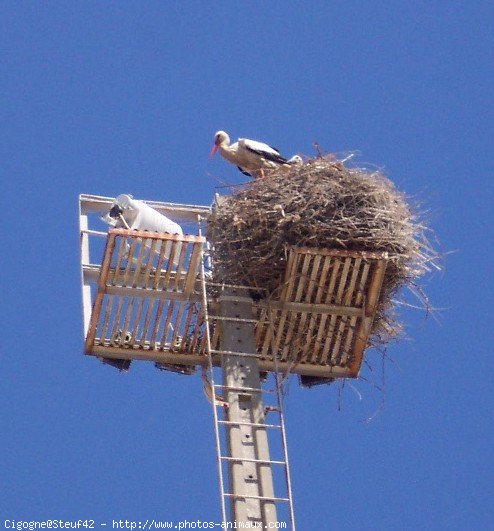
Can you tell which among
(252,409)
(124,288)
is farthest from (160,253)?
(252,409)

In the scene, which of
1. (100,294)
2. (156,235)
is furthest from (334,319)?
(100,294)

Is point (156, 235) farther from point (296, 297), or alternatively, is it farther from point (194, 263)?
point (296, 297)

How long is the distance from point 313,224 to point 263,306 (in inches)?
44.4

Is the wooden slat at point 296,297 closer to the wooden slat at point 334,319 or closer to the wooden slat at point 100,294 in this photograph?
the wooden slat at point 334,319

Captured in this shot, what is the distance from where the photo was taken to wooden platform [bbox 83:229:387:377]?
20.8 meters

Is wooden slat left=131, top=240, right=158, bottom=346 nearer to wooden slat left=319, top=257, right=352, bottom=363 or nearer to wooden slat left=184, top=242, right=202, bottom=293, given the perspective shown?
wooden slat left=184, top=242, right=202, bottom=293

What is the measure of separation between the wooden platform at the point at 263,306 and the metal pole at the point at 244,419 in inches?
8.3

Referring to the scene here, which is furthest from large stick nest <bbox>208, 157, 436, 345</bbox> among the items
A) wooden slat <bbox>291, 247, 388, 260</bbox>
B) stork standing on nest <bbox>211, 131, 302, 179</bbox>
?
stork standing on nest <bbox>211, 131, 302, 179</bbox>

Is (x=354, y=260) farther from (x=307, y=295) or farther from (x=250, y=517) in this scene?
(x=250, y=517)

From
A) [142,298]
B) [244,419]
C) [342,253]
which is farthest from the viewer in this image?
[142,298]

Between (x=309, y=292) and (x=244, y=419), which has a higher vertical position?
(x=309, y=292)

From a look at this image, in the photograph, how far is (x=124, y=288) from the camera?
20.8 meters

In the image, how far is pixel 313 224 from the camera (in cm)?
2080

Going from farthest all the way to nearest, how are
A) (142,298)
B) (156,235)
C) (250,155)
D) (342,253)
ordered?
(250,155) → (142,298) → (342,253) → (156,235)
